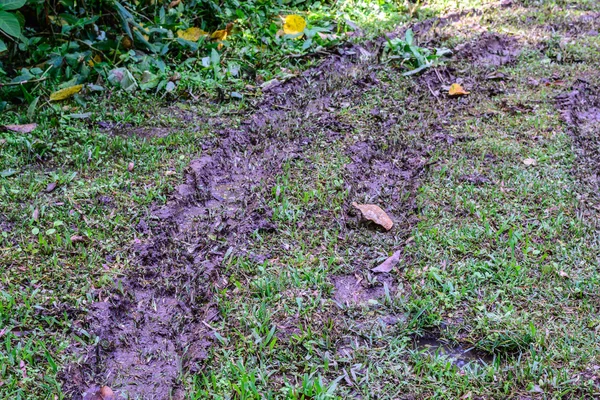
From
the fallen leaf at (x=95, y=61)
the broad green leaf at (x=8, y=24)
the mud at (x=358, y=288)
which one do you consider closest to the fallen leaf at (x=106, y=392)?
the mud at (x=358, y=288)

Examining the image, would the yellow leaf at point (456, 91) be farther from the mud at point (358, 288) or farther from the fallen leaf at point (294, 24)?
the mud at point (358, 288)

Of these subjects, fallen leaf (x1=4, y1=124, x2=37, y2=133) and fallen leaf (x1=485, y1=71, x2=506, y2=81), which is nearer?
fallen leaf (x1=4, y1=124, x2=37, y2=133)

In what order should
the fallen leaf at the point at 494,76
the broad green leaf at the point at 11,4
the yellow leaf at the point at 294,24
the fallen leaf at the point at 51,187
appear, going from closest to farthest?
the fallen leaf at the point at 51,187 < the broad green leaf at the point at 11,4 < the fallen leaf at the point at 494,76 < the yellow leaf at the point at 294,24

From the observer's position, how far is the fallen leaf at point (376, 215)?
285 cm

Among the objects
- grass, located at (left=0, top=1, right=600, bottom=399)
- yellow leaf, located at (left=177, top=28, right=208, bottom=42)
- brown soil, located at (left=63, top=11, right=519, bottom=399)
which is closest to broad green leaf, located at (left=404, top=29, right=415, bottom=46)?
brown soil, located at (left=63, top=11, right=519, bottom=399)

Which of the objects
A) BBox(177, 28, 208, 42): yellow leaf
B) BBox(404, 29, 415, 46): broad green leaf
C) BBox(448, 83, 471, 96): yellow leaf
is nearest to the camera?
BBox(448, 83, 471, 96): yellow leaf

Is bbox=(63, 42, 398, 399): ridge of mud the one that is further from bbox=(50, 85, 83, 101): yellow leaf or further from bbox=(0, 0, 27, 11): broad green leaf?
bbox=(0, 0, 27, 11): broad green leaf

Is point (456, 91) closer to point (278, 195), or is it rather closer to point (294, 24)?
point (294, 24)

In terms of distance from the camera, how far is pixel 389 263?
2.64 m

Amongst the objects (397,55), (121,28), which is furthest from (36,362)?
(397,55)

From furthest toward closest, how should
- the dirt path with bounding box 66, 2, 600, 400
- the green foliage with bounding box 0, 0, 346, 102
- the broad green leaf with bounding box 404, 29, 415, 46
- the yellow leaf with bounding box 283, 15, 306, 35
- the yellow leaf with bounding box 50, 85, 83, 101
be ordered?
the yellow leaf with bounding box 283, 15, 306, 35 → the broad green leaf with bounding box 404, 29, 415, 46 → the green foliage with bounding box 0, 0, 346, 102 → the yellow leaf with bounding box 50, 85, 83, 101 → the dirt path with bounding box 66, 2, 600, 400

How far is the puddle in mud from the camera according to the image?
2.20 metres

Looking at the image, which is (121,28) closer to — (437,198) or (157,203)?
(157,203)

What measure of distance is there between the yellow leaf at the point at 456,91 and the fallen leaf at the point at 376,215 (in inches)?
62.4
